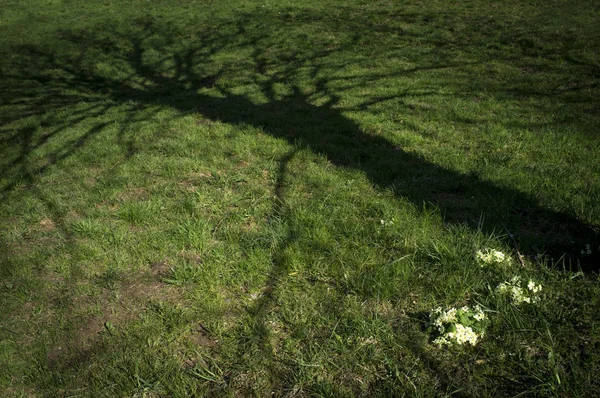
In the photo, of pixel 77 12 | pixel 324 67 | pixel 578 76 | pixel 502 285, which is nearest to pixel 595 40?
pixel 578 76

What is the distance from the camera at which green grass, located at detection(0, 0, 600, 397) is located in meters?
2.42

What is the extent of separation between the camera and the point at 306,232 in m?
3.58

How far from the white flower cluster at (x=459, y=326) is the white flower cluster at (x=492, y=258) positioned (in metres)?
0.55

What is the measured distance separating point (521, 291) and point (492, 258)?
38cm

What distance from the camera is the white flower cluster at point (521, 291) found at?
2.57 metres

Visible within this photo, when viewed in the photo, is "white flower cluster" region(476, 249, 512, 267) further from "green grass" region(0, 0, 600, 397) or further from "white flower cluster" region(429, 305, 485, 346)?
"white flower cluster" region(429, 305, 485, 346)

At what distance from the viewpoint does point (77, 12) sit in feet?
63.5

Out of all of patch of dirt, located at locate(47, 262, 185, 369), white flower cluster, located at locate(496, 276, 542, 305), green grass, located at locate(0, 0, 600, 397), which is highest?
white flower cluster, located at locate(496, 276, 542, 305)

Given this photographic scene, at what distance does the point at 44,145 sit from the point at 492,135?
22.6 ft

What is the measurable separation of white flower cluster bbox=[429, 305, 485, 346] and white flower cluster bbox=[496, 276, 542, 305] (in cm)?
27

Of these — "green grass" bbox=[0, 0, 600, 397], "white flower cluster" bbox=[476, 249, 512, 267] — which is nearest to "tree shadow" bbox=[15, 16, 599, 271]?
"green grass" bbox=[0, 0, 600, 397]

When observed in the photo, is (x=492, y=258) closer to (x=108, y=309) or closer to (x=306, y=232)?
(x=306, y=232)

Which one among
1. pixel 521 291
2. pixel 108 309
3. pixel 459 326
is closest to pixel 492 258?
pixel 521 291

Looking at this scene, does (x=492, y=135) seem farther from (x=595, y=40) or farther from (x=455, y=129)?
(x=595, y=40)
